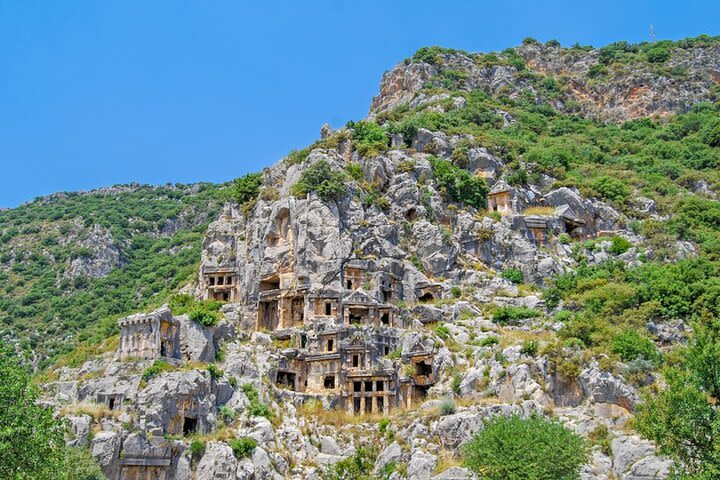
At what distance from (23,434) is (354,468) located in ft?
75.7

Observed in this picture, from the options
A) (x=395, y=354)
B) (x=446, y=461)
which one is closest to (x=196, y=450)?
(x=446, y=461)

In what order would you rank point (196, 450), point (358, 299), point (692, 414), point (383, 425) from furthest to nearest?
point (358, 299) → point (383, 425) → point (196, 450) → point (692, 414)

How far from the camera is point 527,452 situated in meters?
37.2

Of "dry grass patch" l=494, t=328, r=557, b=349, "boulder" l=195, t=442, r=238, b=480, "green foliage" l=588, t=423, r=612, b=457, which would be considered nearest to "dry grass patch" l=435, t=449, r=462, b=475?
"green foliage" l=588, t=423, r=612, b=457

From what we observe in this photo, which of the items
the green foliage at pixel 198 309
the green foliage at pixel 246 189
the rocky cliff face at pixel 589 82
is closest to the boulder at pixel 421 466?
the green foliage at pixel 198 309

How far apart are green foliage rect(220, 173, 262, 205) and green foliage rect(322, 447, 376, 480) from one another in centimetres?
3291

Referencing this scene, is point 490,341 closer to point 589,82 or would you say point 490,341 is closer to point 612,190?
point 612,190

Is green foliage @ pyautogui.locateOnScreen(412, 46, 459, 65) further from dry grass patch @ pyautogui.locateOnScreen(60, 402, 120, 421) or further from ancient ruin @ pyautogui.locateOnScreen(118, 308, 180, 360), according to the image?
dry grass patch @ pyautogui.locateOnScreen(60, 402, 120, 421)

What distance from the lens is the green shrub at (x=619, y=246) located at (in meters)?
67.2

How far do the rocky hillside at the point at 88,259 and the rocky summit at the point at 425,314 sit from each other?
13.4 feet

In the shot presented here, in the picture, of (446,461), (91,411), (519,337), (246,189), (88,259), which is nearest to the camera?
(91,411)

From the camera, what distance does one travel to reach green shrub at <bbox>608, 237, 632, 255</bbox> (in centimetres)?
6725

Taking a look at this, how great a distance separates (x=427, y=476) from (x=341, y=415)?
11.2 m

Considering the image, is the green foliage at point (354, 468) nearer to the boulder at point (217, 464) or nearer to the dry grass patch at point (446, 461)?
the dry grass patch at point (446, 461)
